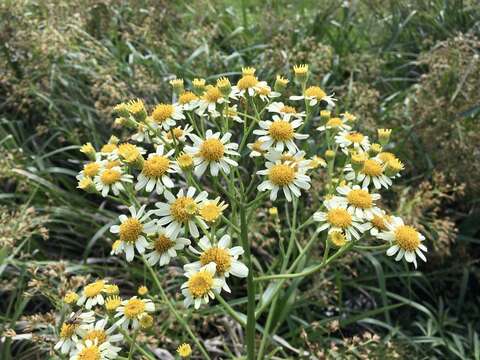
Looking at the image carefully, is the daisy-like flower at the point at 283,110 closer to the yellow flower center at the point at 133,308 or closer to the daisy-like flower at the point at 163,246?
the daisy-like flower at the point at 163,246

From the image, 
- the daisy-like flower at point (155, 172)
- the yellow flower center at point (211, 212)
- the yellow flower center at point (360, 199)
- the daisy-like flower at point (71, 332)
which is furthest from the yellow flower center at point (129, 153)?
the yellow flower center at point (360, 199)

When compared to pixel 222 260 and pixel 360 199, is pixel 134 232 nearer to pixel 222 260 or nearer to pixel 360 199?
pixel 222 260

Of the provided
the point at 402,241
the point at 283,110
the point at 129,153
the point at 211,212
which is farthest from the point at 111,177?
the point at 402,241

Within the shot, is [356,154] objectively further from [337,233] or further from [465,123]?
[465,123]

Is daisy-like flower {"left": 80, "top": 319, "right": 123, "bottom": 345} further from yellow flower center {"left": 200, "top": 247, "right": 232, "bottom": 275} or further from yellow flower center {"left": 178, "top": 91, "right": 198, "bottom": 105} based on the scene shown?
yellow flower center {"left": 178, "top": 91, "right": 198, "bottom": 105}

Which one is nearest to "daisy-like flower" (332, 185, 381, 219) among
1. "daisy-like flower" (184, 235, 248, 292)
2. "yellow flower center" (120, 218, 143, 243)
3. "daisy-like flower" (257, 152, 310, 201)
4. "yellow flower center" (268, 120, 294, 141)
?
"daisy-like flower" (257, 152, 310, 201)

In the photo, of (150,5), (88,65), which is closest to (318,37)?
(150,5)
